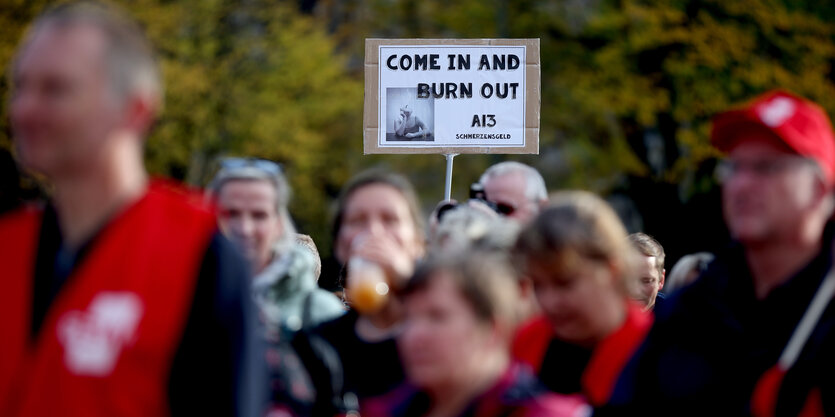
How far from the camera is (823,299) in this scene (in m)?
3.23

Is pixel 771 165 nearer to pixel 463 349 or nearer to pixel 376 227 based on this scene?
pixel 463 349

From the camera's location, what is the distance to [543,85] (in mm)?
23469

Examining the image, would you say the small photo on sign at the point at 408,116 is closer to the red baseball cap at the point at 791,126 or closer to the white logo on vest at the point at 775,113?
the red baseball cap at the point at 791,126

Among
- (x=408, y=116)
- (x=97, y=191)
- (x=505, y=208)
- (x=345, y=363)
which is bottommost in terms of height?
(x=345, y=363)

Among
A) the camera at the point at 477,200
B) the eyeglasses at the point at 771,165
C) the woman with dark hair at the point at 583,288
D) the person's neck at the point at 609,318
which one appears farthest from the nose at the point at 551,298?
the camera at the point at 477,200

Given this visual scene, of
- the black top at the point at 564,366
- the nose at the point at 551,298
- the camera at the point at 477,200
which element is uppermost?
the camera at the point at 477,200

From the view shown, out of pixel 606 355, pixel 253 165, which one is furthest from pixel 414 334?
pixel 253 165

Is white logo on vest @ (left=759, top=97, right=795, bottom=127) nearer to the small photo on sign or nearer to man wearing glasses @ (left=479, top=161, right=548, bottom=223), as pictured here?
man wearing glasses @ (left=479, top=161, right=548, bottom=223)

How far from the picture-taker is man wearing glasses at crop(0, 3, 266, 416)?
2.60m

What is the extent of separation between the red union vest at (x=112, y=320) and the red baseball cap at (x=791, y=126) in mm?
1503

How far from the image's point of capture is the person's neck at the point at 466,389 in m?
3.10

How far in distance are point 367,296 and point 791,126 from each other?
120 centimetres

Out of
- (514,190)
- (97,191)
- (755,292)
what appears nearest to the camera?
(97,191)

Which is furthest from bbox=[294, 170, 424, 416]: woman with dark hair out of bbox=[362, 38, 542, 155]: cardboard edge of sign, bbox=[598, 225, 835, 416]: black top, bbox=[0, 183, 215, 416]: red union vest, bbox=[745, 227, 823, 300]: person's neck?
bbox=[362, 38, 542, 155]: cardboard edge of sign
